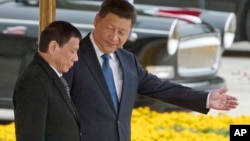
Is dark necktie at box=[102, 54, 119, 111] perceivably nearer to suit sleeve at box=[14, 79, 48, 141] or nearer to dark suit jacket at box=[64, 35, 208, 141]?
dark suit jacket at box=[64, 35, 208, 141]

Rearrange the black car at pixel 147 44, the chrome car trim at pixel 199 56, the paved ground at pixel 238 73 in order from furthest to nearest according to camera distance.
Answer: the paved ground at pixel 238 73
the chrome car trim at pixel 199 56
the black car at pixel 147 44

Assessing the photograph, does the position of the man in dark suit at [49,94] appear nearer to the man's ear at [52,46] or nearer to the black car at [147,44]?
the man's ear at [52,46]

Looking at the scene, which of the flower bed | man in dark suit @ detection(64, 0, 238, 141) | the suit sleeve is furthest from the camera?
the flower bed

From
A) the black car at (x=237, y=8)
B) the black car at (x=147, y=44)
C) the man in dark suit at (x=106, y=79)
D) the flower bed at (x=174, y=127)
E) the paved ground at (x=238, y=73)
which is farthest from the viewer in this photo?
the black car at (x=237, y=8)

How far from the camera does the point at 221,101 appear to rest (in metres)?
3.91

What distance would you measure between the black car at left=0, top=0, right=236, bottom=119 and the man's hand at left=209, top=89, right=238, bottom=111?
357 cm

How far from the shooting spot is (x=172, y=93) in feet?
13.2

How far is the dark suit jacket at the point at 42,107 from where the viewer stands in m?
3.29

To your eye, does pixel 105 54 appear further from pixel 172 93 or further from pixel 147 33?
pixel 147 33

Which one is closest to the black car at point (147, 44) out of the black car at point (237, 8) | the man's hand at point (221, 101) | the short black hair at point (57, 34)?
the man's hand at point (221, 101)

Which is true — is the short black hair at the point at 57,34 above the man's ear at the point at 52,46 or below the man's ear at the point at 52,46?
above

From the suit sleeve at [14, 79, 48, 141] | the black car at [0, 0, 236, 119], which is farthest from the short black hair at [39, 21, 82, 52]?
the black car at [0, 0, 236, 119]

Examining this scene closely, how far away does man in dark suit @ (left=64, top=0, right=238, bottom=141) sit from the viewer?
3.70 meters

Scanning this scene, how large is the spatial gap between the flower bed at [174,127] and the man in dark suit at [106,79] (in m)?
2.10
